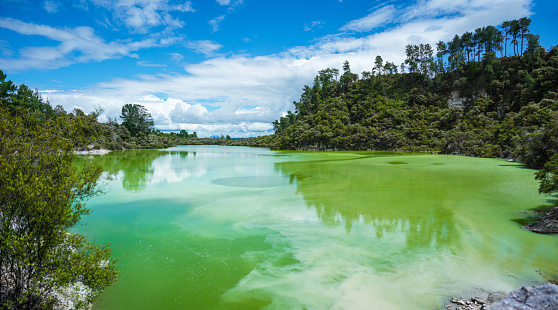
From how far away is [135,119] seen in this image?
347 feet

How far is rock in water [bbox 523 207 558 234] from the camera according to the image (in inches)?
438

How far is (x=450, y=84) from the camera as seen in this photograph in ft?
305

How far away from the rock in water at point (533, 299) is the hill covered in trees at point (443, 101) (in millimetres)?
47735

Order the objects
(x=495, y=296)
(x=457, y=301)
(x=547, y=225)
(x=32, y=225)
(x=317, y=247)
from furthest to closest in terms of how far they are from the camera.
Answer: (x=547, y=225), (x=317, y=247), (x=457, y=301), (x=495, y=296), (x=32, y=225)

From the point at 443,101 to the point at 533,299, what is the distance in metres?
99.1

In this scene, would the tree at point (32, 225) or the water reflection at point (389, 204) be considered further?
the water reflection at point (389, 204)

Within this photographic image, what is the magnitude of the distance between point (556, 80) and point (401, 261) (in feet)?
281

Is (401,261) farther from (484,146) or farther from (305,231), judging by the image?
(484,146)

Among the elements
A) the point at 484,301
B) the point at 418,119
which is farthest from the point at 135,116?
the point at 484,301

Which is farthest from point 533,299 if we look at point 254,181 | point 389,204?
point 254,181

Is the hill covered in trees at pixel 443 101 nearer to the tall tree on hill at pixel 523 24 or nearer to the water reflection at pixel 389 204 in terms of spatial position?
the tall tree on hill at pixel 523 24

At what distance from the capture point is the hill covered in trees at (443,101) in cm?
6334

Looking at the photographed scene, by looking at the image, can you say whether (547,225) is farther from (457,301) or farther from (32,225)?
(32,225)

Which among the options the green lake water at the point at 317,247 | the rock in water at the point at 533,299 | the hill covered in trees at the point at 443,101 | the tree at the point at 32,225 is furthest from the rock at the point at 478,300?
the hill covered in trees at the point at 443,101
